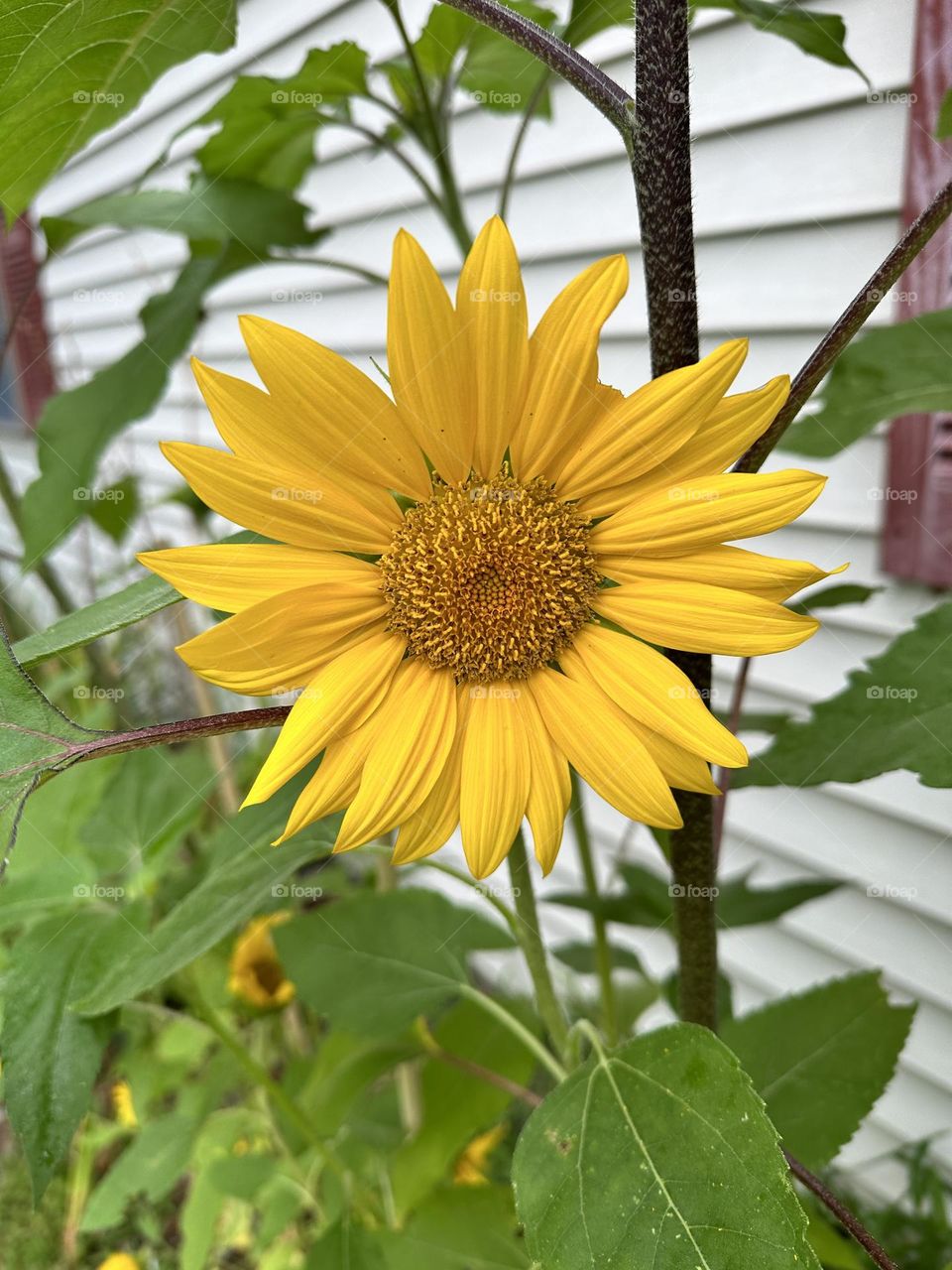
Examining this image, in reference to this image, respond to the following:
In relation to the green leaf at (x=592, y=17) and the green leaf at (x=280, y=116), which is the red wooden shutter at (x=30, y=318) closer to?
the green leaf at (x=280, y=116)

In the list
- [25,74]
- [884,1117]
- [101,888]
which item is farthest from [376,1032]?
[884,1117]

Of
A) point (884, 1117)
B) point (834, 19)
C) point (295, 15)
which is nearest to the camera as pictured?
point (834, 19)

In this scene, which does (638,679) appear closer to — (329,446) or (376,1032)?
(329,446)

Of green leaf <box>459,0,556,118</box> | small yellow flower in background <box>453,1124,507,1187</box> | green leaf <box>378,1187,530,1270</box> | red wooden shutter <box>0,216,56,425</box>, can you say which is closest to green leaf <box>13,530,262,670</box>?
green leaf <box>459,0,556,118</box>

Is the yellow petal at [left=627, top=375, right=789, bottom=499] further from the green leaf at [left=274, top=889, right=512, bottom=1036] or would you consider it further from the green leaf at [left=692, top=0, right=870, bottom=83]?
the green leaf at [left=274, top=889, right=512, bottom=1036]

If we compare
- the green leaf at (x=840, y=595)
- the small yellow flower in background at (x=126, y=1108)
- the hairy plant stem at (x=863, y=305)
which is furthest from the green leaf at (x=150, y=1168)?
the hairy plant stem at (x=863, y=305)

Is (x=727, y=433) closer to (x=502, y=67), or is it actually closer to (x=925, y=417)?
(x=502, y=67)

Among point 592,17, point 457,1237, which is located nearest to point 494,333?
point 592,17
